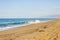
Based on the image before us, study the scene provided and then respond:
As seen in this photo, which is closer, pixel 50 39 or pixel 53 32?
pixel 50 39

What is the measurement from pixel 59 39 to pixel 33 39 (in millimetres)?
979

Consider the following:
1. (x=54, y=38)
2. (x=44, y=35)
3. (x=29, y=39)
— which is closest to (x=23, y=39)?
(x=29, y=39)

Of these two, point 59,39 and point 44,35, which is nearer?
point 59,39

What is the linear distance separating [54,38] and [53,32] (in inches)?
20.9

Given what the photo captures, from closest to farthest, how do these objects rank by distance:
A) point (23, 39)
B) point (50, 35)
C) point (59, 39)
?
1. point (59, 39)
2. point (50, 35)
3. point (23, 39)

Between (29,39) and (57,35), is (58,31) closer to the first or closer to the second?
(57,35)

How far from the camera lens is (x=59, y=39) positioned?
5.15 m

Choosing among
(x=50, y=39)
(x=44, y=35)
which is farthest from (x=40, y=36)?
(x=50, y=39)

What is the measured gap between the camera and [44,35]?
18.7ft

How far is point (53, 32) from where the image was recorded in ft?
19.0

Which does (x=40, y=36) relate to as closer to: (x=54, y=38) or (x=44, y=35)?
(x=44, y=35)

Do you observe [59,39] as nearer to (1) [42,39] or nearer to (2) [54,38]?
(2) [54,38]

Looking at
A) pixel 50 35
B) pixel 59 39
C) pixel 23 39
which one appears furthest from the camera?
pixel 23 39

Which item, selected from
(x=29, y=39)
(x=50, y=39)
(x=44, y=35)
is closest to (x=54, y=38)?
(x=50, y=39)
